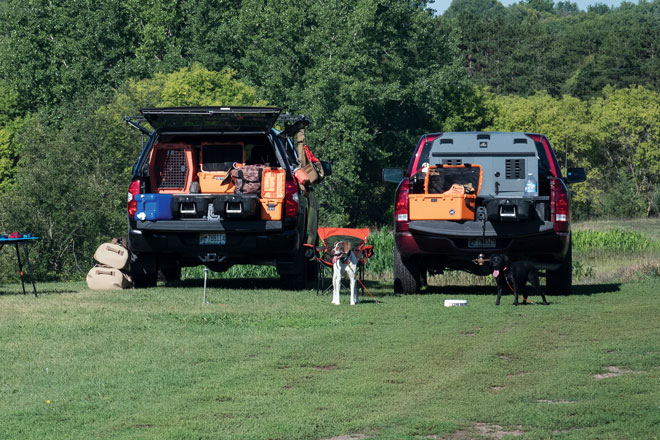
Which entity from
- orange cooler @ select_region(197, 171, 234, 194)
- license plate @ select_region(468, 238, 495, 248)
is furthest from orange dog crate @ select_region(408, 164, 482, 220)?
orange cooler @ select_region(197, 171, 234, 194)

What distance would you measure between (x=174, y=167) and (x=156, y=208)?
57.1 inches

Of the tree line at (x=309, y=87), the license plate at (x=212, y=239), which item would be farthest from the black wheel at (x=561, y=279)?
the tree line at (x=309, y=87)

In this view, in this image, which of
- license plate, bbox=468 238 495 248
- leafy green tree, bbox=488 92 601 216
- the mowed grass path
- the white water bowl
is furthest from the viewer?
leafy green tree, bbox=488 92 601 216

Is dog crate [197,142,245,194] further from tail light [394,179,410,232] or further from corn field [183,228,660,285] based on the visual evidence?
corn field [183,228,660,285]

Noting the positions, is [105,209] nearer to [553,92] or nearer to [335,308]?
[335,308]

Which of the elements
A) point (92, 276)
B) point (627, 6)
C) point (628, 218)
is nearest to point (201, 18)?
point (628, 218)

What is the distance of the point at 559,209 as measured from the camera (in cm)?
1652

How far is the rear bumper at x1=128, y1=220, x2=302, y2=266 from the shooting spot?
16.9 meters

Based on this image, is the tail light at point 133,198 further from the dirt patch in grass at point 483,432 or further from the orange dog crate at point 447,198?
the dirt patch in grass at point 483,432

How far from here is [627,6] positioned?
197125mm

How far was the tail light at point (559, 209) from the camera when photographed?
16.5 meters

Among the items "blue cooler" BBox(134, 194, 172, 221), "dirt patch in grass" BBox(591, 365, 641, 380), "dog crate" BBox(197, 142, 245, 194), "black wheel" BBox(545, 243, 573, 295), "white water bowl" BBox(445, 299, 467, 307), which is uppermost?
"dog crate" BBox(197, 142, 245, 194)

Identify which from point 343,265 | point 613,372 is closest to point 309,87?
point 343,265

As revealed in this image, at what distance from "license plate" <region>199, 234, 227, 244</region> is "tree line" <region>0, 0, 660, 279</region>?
28.4 meters
